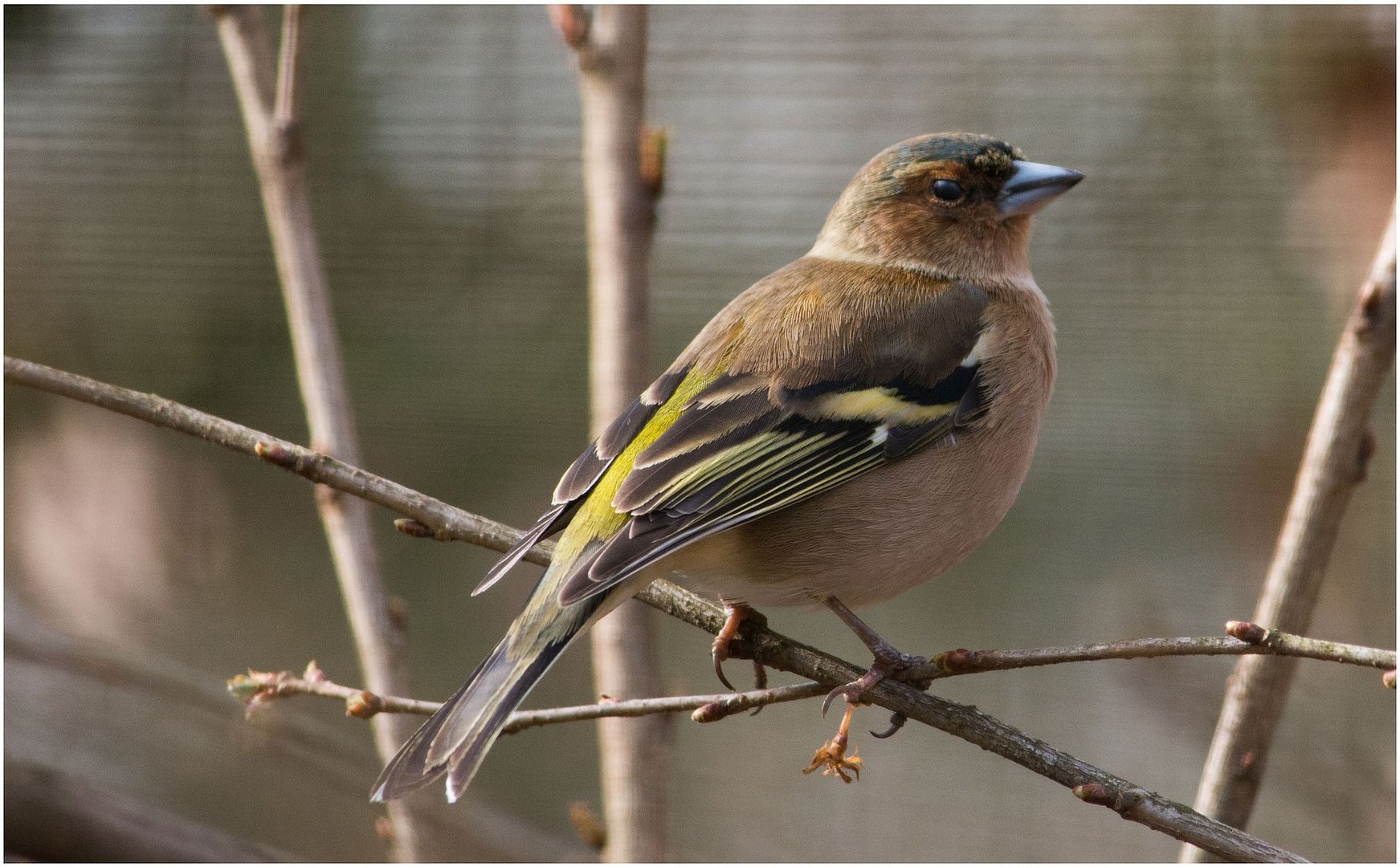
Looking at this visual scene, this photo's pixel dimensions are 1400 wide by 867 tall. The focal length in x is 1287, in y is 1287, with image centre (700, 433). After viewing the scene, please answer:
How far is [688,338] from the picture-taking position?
16.9 feet

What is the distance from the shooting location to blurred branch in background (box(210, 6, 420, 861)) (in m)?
2.19

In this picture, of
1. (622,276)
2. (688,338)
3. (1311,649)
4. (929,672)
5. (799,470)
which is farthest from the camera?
(688,338)

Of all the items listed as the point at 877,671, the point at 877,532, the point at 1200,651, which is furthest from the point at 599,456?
the point at 1200,651

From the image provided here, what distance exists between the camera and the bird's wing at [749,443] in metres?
2.07

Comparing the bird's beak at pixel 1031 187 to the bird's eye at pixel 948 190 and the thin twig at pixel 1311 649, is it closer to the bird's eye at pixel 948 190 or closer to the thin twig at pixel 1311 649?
the bird's eye at pixel 948 190

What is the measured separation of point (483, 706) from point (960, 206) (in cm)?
165

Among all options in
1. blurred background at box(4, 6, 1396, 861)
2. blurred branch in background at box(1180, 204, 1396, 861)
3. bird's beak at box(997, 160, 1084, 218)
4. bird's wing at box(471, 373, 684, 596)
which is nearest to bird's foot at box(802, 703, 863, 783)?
bird's wing at box(471, 373, 684, 596)

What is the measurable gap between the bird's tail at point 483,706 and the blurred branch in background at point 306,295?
329 mm

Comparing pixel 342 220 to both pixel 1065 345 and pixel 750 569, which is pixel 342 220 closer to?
pixel 1065 345

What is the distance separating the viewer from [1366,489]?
4676 millimetres

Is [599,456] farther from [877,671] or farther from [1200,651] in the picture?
[1200,651]

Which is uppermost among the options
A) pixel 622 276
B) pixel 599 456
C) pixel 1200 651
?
pixel 622 276

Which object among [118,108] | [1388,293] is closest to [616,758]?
[1388,293]

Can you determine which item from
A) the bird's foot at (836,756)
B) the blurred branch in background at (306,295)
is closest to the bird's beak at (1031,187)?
the bird's foot at (836,756)
